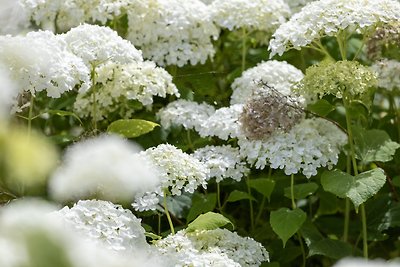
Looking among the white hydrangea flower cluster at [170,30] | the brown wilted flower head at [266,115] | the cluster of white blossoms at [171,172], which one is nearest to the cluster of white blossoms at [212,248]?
the cluster of white blossoms at [171,172]

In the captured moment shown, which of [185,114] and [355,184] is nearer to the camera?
[355,184]

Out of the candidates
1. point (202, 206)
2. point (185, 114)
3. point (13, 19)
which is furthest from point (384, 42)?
point (13, 19)

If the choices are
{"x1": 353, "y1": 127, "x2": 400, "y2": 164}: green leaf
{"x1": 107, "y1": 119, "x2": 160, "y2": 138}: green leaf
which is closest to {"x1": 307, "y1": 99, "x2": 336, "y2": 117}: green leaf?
{"x1": 353, "y1": 127, "x2": 400, "y2": 164}: green leaf

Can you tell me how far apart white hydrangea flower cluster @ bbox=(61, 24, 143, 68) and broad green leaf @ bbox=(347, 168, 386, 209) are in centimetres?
86

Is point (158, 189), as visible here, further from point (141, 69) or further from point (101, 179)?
point (101, 179)

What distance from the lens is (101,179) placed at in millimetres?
1039

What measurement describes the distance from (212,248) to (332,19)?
0.84 metres

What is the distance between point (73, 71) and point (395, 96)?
Result: 1.42 meters

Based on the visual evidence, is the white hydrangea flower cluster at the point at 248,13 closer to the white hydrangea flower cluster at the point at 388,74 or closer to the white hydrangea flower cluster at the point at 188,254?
the white hydrangea flower cluster at the point at 388,74

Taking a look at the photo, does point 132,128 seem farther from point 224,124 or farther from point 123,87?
point 224,124

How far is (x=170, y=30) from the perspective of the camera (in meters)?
3.09

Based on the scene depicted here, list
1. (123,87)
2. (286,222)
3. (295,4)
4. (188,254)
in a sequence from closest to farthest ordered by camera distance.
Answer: (188,254) → (286,222) → (123,87) → (295,4)

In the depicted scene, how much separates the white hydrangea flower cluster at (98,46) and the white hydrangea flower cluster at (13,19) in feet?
1.79

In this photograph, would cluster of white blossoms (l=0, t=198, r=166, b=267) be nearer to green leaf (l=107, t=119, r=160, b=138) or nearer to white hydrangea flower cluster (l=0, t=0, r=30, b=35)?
green leaf (l=107, t=119, r=160, b=138)
